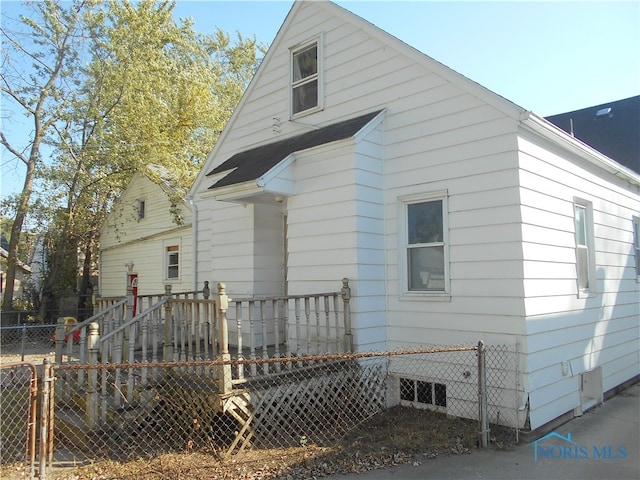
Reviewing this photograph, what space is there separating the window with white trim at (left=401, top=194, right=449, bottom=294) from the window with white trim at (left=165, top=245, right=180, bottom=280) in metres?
13.4

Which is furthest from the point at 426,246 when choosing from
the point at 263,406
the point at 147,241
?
the point at 147,241

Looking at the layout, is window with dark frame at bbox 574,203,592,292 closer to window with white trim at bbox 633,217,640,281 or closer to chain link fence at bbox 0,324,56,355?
window with white trim at bbox 633,217,640,281

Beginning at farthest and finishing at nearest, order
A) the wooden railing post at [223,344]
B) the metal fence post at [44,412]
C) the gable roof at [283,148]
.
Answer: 1. the gable roof at [283,148]
2. the wooden railing post at [223,344]
3. the metal fence post at [44,412]

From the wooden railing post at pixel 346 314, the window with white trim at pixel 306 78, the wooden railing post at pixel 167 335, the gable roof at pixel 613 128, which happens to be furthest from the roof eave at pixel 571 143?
the wooden railing post at pixel 167 335

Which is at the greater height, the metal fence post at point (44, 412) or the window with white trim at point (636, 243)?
the window with white trim at point (636, 243)

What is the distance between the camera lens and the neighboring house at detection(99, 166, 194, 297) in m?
17.7

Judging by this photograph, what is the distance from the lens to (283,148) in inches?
289

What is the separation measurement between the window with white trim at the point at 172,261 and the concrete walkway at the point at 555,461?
49.4 feet

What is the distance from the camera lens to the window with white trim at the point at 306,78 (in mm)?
7754

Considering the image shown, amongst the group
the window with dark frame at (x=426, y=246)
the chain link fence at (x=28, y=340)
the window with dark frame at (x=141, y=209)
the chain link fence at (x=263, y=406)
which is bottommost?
the chain link fence at (x=28, y=340)

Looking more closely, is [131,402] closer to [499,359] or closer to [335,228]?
[335,228]

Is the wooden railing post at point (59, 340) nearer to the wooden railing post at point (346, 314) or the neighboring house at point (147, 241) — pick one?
the wooden railing post at point (346, 314)

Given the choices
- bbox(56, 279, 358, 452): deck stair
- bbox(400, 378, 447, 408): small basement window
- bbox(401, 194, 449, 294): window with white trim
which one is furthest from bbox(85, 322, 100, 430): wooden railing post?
bbox(401, 194, 449, 294): window with white trim

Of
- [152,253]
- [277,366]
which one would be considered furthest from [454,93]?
[152,253]
